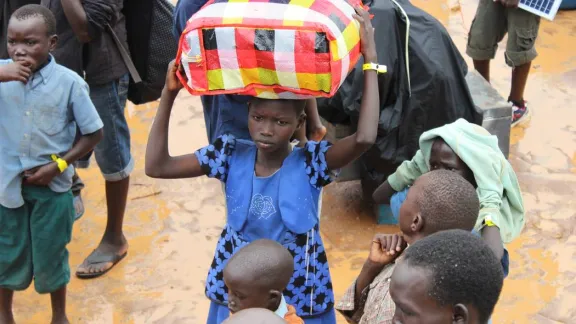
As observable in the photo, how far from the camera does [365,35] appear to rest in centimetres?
287

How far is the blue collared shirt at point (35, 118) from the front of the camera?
3707 millimetres

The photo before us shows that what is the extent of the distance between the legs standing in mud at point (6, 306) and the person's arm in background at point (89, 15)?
4.15ft

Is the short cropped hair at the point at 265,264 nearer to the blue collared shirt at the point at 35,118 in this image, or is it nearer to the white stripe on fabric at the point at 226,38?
the white stripe on fabric at the point at 226,38

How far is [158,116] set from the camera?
9.92ft

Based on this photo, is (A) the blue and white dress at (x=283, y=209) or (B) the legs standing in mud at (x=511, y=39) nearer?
(A) the blue and white dress at (x=283, y=209)

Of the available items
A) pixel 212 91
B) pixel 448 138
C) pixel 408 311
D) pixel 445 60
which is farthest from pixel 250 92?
pixel 445 60

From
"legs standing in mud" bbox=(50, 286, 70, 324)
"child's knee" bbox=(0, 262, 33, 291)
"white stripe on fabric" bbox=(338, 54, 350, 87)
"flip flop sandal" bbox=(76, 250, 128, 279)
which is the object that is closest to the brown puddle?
"flip flop sandal" bbox=(76, 250, 128, 279)

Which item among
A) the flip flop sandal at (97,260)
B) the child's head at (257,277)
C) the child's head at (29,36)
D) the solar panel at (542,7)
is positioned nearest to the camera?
the child's head at (257,277)

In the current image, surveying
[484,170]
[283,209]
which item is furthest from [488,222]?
[283,209]

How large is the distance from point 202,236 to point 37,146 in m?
1.46

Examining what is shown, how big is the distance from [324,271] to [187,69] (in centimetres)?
88

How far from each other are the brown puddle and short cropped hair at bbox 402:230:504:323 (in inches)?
91.6

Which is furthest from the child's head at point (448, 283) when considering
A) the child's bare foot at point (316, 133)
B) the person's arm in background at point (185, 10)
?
the person's arm in background at point (185, 10)

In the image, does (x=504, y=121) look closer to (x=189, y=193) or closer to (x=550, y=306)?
(x=550, y=306)
